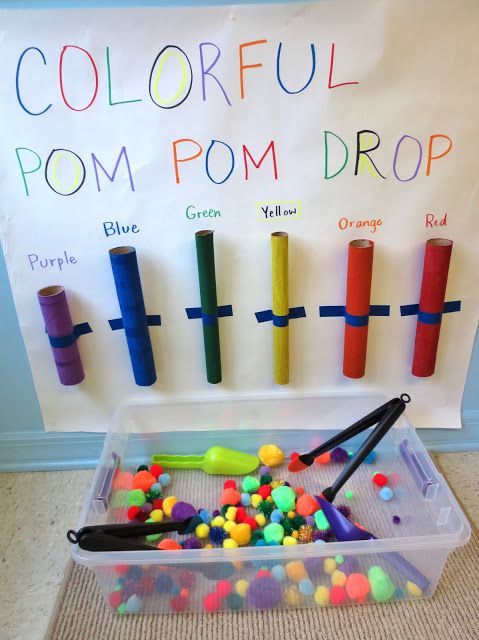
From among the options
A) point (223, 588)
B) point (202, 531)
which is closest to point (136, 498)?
point (202, 531)

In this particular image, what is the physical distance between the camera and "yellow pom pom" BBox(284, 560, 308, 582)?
71cm

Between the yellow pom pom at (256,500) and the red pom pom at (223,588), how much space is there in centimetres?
18

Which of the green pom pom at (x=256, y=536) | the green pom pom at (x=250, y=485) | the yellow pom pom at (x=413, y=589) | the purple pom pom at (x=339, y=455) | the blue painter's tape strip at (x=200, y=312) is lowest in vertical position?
the yellow pom pom at (x=413, y=589)

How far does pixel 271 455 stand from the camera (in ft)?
3.16

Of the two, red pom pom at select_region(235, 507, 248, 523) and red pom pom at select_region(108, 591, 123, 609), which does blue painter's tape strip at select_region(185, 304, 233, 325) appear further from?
red pom pom at select_region(108, 591, 123, 609)

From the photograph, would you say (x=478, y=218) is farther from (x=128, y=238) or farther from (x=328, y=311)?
(x=128, y=238)

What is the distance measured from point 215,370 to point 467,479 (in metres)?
0.53

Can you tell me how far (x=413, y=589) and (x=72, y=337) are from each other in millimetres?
668

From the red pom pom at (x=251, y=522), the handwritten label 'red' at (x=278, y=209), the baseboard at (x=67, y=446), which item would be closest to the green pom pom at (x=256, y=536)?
the red pom pom at (x=251, y=522)

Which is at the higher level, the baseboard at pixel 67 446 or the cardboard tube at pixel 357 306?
the cardboard tube at pixel 357 306

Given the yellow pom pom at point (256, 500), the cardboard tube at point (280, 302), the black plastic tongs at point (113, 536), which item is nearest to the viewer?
the black plastic tongs at point (113, 536)

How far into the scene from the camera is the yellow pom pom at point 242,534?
817mm

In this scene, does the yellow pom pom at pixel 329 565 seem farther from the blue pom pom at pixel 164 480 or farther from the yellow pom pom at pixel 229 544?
the blue pom pom at pixel 164 480

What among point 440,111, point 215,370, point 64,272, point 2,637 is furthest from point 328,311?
point 2,637
